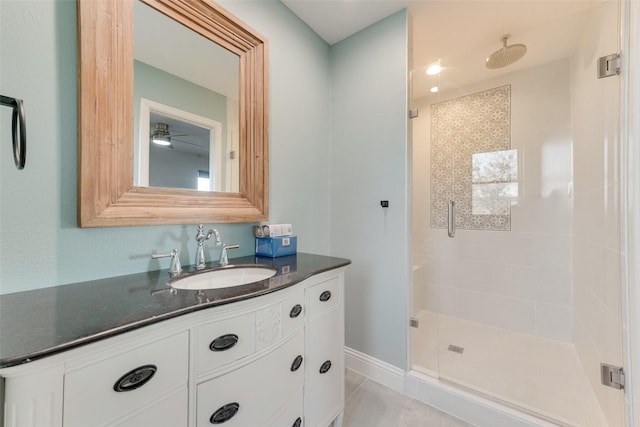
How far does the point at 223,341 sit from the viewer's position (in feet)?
2.58

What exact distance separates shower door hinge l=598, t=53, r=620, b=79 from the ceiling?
60 cm

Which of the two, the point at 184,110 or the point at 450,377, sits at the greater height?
the point at 184,110

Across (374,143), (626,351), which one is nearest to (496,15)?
(374,143)

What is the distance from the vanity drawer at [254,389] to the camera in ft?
2.51

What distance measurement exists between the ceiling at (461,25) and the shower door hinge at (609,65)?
1.96 feet

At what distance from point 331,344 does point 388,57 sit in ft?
5.98

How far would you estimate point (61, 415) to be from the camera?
0.51m

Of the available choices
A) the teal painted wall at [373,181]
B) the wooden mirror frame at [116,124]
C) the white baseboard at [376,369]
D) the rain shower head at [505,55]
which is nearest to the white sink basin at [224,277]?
the wooden mirror frame at [116,124]

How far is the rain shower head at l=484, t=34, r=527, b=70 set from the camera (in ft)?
6.30

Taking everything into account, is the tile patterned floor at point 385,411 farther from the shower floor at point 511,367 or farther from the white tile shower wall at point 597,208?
the white tile shower wall at point 597,208

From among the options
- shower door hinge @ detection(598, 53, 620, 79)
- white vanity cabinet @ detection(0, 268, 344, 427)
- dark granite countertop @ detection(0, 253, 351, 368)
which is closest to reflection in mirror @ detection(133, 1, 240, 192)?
dark granite countertop @ detection(0, 253, 351, 368)

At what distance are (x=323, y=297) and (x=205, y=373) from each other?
0.58 m

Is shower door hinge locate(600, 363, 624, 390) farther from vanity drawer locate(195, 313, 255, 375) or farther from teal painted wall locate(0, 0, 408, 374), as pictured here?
vanity drawer locate(195, 313, 255, 375)

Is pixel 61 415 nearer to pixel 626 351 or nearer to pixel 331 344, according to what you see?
pixel 331 344
